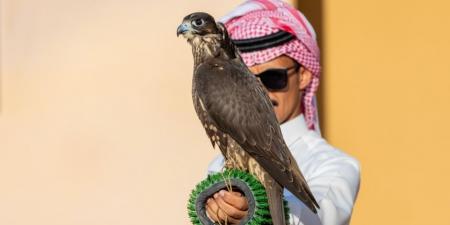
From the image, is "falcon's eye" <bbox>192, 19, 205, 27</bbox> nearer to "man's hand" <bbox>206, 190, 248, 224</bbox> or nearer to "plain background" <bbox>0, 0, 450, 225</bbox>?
"man's hand" <bbox>206, 190, 248, 224</bbox>

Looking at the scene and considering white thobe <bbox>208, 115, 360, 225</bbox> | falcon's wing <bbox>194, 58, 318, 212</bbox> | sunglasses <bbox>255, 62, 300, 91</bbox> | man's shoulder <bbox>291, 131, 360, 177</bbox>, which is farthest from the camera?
sunglasses <bbox>255, 62, 300, 91</bbox>

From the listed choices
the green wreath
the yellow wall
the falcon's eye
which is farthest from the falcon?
the yellow wall

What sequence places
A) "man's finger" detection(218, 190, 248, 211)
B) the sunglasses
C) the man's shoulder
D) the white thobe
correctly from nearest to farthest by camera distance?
"man's finger" detection(218, 190, 248, 211) < the white thobe < the man's shoulder < the sunglasses

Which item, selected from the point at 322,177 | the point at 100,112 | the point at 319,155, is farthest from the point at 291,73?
the point at 100,112

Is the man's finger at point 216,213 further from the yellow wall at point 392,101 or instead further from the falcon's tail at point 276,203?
the yellow wall at point 392,101

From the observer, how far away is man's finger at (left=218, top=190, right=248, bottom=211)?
3955 millimetres

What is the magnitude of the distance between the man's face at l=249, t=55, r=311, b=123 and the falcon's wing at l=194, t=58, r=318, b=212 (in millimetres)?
760

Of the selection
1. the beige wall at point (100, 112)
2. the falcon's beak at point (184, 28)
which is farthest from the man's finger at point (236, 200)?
the beige wall at point (100, 112)

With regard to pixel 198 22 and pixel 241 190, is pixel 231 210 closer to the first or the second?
pixel 241 190

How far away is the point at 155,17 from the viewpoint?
669 centimetres

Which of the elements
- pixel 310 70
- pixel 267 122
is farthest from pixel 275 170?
pixel 310 70

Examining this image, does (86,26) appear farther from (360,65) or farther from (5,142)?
(360,65)

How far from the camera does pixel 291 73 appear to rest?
16.8 feet

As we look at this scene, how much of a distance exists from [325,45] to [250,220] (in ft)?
9.42
